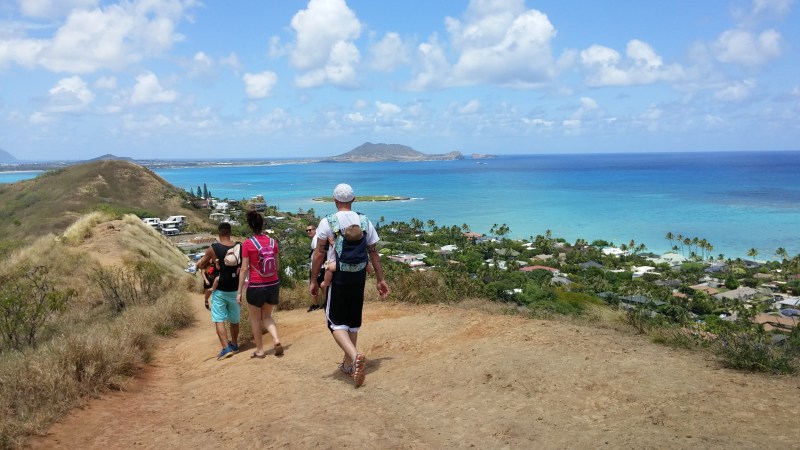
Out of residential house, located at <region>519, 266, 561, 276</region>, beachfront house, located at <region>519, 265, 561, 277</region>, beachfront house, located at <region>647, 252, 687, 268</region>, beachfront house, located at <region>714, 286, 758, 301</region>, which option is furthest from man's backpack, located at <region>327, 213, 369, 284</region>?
beachfront house, located at <region>647, 252, 687, 268</region>

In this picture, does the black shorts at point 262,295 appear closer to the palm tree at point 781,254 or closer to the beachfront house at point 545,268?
the beachfront house at point 545,268

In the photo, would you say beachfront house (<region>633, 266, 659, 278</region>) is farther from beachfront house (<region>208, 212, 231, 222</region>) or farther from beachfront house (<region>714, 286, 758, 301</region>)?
beachfront house (<region>208, 212, 231, 222</region>)

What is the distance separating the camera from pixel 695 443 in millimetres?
3398

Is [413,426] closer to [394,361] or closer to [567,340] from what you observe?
[394,361]

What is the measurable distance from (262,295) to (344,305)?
1417 mm

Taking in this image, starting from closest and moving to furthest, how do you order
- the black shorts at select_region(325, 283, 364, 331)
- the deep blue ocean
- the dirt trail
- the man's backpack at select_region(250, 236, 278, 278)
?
the dirt trail → the black shorts at select_region(325, 283, 364, 331) → the man's backpack at select_region(250, 236, 278, 278) → the deep blue ocean

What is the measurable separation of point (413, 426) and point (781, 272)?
200ft

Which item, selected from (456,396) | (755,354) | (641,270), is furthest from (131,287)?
(641,270)

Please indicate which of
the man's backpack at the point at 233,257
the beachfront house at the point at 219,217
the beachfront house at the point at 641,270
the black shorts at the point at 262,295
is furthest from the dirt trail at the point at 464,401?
the beachfront house at the point at 219,217

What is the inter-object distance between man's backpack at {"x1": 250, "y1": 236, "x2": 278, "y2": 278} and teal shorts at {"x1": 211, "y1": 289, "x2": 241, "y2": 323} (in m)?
0.80

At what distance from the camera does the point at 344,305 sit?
511 cm

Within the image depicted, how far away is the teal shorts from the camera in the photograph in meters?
6.63

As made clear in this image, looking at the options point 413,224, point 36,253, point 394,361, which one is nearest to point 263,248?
point 394,361

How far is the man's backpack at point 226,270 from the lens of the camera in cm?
654
